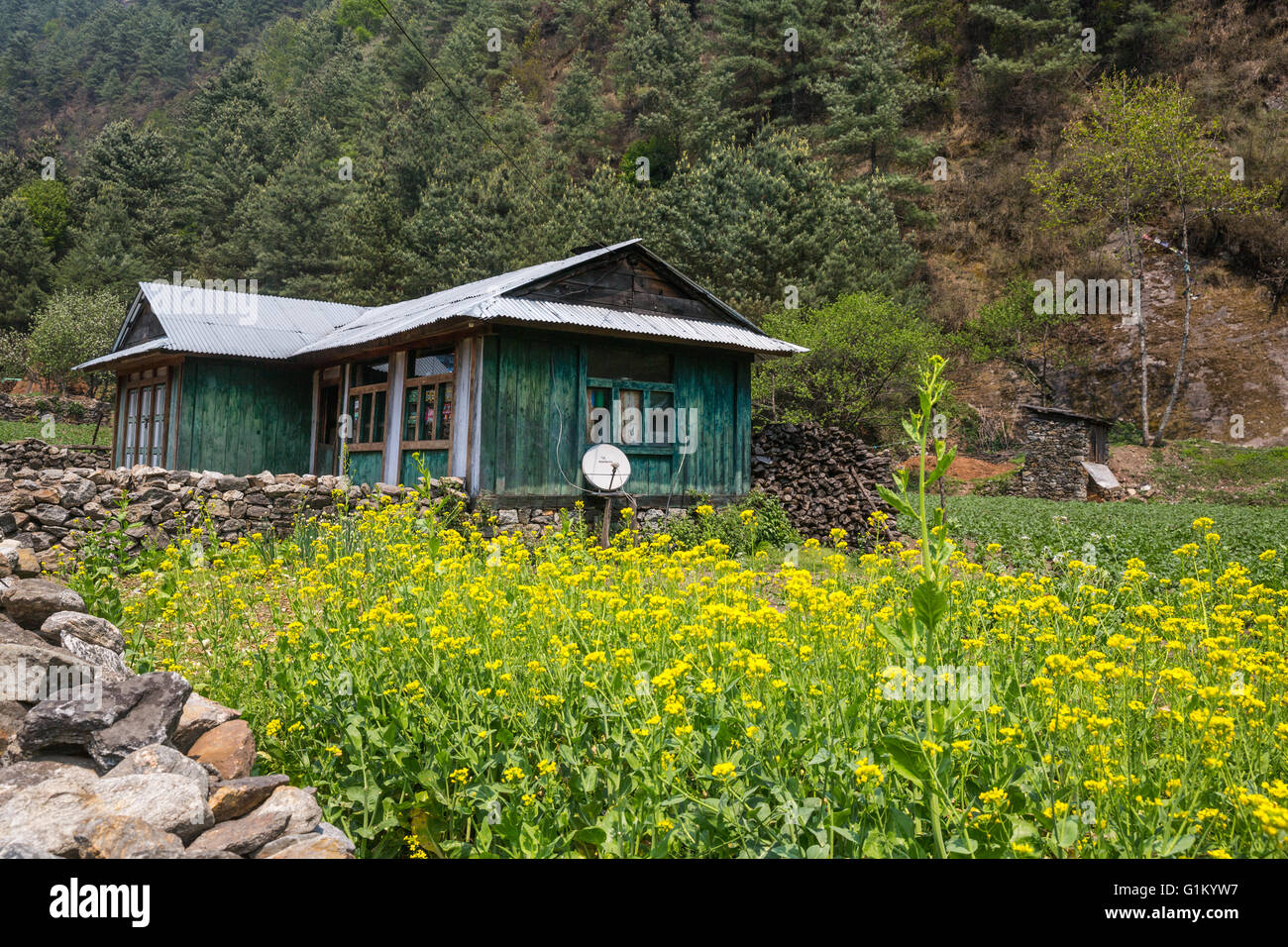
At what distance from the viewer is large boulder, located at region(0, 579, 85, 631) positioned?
5074 mm

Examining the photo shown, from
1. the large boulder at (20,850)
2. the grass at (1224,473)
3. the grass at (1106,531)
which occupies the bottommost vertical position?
the large boulder at (20,850)

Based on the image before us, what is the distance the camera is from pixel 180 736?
12.1ft

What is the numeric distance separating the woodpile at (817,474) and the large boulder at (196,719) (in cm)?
1146

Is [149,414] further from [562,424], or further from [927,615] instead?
[927,615]

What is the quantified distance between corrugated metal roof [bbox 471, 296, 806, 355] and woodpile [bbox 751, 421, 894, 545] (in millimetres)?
2035

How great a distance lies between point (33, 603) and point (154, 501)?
5.28m

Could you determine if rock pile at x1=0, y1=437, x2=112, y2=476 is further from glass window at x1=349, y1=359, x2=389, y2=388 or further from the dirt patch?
the dirt patch

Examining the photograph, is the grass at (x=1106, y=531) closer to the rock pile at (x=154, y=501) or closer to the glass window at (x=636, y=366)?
the glass window at (x=636, y=366)

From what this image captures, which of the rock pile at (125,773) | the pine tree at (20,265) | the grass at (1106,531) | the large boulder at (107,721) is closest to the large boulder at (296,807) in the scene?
the rock pile at (125,773)

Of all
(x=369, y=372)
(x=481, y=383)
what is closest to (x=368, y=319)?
(x=369, y=372)

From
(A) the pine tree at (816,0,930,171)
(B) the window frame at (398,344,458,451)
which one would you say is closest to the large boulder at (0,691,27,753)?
(B) the window frame at (398,344,458,451)

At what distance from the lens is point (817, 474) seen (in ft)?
49.1

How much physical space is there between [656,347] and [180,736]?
35.7 feet

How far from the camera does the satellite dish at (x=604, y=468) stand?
41.2ft
